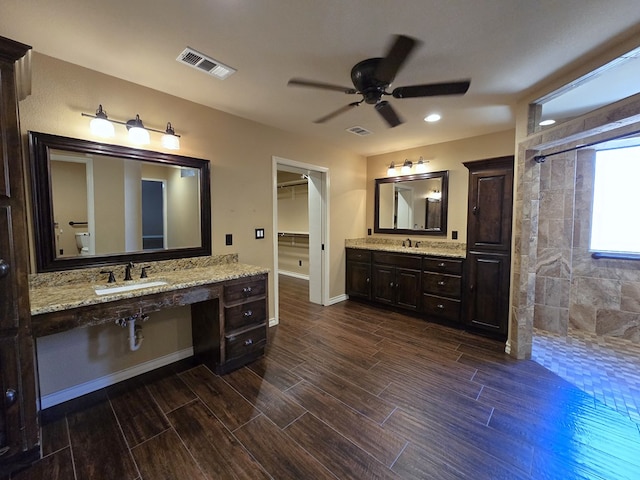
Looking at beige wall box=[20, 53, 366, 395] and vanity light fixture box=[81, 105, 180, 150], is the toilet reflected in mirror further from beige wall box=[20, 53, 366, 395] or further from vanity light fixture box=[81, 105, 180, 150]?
vanity light fixture box=[81, 105, 180, 150]

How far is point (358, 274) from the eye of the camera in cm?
448

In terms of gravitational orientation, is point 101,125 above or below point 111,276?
above

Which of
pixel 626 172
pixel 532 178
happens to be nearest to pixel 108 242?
pixel 532 178

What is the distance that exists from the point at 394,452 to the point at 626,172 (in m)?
3.94

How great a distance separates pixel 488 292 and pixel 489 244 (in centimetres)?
56

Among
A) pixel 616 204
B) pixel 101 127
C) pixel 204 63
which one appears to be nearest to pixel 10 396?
pixel 101 127

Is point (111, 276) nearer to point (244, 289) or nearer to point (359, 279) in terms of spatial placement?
point (244, 289)

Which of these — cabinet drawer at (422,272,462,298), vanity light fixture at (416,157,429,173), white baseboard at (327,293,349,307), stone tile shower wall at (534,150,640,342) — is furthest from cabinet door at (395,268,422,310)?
vanity light fixture at (416,157,429,173)

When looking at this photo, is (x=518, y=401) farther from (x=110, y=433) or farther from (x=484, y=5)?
(x=110, y=433)

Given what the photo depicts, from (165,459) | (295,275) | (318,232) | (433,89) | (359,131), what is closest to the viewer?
(165,459)

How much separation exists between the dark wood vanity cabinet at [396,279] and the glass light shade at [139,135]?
3.23 metres

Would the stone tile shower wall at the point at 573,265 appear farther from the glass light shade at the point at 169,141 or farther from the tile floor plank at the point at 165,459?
the glass light shade at the point at 169,141

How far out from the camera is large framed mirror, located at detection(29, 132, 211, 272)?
1.98m

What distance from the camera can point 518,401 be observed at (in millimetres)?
2074
